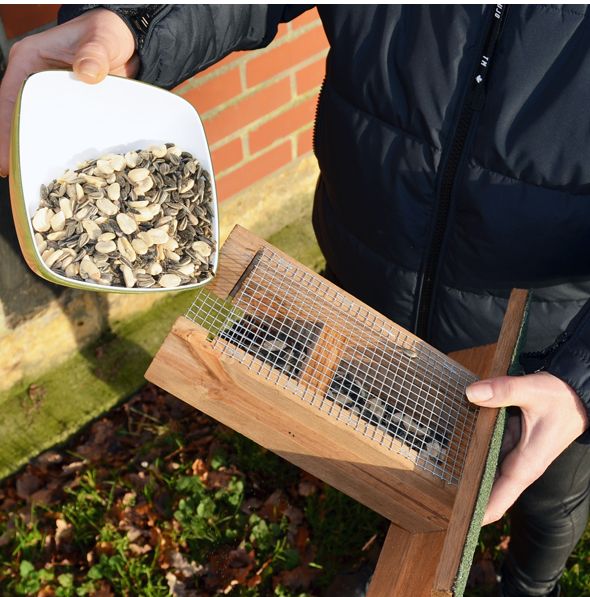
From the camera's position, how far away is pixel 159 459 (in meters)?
2.90

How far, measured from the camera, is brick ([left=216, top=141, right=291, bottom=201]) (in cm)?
335

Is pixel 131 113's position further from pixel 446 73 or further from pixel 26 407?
pixel 26 407

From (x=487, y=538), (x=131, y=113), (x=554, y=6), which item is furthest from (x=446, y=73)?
(x=487, y=538)

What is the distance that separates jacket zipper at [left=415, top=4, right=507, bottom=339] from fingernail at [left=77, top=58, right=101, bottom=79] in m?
0.81

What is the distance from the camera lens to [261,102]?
10.6 feet

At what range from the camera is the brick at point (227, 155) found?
321 centimetres

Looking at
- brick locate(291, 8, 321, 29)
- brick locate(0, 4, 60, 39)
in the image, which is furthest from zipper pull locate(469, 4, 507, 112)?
brick locate(291, 8, 321, 29)

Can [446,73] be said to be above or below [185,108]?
above

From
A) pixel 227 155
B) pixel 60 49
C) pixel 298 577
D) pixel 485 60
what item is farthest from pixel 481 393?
pixel 227 155

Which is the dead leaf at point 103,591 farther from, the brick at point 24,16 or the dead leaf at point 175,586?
the brick at point 24,16

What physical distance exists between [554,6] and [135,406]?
2.29 metres

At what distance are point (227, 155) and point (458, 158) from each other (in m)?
1.73

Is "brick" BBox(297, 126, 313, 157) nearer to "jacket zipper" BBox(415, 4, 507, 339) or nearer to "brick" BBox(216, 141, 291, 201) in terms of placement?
"brick" BBox(216, 141, 291, 201)

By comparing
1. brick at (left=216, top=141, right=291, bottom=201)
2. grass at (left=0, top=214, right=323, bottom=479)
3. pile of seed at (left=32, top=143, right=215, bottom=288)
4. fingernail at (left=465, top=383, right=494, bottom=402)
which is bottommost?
grass at (left=0, top=214, right=323, bottom=479)
